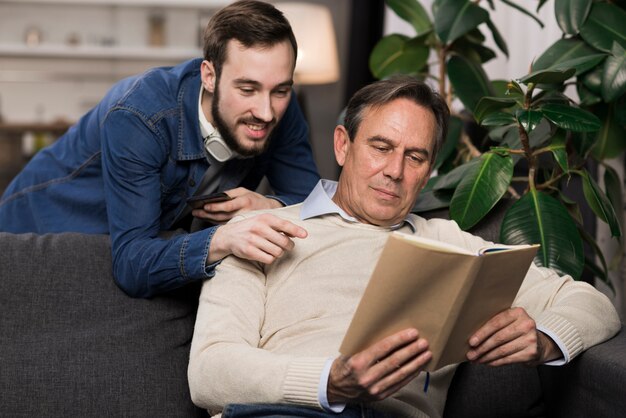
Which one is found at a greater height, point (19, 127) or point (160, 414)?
point (160, 414)

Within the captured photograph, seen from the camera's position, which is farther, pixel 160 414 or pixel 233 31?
pixel 233 31

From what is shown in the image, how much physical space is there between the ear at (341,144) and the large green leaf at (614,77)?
706 millimetres

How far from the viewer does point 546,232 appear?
6.84 ft

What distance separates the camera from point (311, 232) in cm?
185

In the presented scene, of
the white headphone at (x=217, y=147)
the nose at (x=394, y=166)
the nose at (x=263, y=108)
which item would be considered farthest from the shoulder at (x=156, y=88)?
the nose at (x=394, y=166)

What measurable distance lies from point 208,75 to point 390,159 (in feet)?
1.72

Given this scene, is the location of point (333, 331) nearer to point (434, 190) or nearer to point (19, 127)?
point (434, 190)

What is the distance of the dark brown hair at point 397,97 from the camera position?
185 centimetres

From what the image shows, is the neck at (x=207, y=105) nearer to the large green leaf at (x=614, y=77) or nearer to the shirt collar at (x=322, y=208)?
the shirt collar at (x=322, y=208)

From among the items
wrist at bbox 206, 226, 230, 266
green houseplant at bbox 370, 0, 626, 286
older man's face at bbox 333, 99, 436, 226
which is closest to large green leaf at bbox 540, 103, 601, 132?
green houseplant at bbox 370, 0, 626, 286

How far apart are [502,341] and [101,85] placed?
5063 mm

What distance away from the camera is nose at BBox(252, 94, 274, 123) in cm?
198

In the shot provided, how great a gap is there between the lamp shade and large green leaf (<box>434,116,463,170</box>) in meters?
2.67

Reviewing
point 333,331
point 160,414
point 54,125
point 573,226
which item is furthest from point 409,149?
point 54,125
